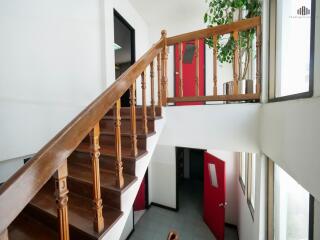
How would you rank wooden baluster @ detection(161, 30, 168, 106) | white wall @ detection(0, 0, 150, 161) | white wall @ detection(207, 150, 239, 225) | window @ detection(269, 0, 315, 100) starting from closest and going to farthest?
window @ detection(269, 0, 315, 100), white wall @ detection(0, 0, 150, 161), wooden baluster @ detection(161, 30, 168, 106), white wall @ detection(207, 150, 239, 225)

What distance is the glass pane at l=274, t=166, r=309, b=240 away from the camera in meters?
1.23

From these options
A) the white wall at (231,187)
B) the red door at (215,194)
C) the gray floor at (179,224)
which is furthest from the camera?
the white wall at (231,187)

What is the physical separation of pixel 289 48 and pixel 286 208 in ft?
4.18

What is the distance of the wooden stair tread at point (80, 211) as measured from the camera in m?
1.09

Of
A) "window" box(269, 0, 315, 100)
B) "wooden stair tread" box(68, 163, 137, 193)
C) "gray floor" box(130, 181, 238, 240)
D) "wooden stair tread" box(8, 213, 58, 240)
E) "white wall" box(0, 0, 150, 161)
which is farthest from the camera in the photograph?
"gray floor" box(130, 181, 238, 240)

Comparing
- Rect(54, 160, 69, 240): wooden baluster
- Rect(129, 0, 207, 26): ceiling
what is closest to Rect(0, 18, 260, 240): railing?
Rect(54, 160, 69, 240): wooden baluster

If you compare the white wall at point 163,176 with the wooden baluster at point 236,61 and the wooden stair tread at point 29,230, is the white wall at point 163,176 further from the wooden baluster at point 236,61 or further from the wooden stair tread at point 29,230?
the wooden stair tread at point 29,230

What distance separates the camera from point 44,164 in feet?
2.19

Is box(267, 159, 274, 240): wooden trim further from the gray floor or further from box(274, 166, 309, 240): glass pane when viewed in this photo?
the gray floor

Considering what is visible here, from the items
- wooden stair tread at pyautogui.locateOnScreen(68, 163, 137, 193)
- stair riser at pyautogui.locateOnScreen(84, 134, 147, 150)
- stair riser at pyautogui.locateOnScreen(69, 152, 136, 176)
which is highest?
stair riser at pyautogui.locateOnScreen(84, 134, 147, 150)

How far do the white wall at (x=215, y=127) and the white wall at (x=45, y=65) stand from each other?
126cm

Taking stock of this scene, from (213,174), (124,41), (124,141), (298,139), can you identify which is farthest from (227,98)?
(124,41)

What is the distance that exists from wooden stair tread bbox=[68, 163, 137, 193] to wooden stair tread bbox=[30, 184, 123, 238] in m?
0.14

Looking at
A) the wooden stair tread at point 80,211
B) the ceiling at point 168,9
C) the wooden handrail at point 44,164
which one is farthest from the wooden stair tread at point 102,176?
the ceiling at point 168,9
